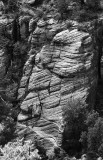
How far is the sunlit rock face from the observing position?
41250 millimetres

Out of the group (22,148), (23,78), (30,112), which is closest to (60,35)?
(23,78)

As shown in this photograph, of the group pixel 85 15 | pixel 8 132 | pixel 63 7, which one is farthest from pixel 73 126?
pixel 63 7

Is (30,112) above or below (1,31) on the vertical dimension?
below

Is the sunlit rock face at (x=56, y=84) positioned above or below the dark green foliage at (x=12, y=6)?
below

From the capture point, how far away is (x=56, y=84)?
4212 cm

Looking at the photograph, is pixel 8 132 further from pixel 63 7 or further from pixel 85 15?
pixel 85 15

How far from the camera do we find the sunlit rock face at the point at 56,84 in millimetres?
41250

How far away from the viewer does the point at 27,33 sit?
46.6 m

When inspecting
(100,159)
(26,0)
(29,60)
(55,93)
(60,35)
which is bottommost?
(100,159)

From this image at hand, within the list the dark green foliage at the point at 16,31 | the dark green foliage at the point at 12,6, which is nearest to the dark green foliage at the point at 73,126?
the dark green foliage at the point at 16,31

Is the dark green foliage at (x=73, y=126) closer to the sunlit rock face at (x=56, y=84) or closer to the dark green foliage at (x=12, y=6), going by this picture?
the sunlit rock face at (x=56, y=84)

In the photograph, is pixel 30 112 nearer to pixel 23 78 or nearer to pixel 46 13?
pixel 23 78

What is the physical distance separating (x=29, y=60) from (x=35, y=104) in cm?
562

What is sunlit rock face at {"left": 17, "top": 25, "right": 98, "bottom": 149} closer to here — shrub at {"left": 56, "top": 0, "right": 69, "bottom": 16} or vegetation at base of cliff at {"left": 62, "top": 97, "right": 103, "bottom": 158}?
vegetation at base of cliff at {"left": 62, "top": 97, "right": 103, "bottom": 158}
